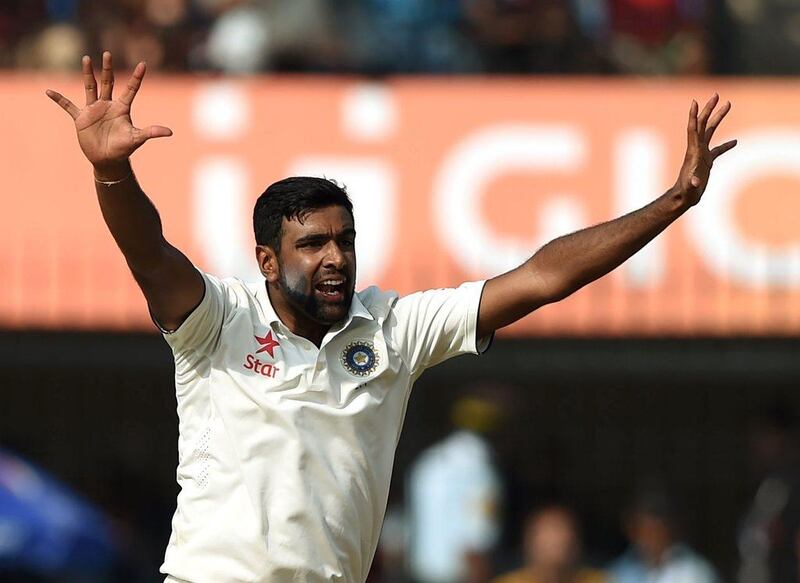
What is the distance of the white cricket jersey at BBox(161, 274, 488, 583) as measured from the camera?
457 centimetres

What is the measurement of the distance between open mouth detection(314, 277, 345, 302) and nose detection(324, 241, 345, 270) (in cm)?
4

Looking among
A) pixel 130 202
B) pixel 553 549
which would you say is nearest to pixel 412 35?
pixel 553 549

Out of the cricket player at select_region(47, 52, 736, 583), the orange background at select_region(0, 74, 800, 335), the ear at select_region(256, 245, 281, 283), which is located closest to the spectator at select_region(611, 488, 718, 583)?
the orange background at select_region(0, 74, 800, 335)

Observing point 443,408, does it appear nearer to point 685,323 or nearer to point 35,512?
point 685,323

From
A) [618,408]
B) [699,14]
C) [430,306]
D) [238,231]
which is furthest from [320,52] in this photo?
[430,306]

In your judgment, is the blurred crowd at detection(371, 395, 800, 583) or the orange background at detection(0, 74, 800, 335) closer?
the blurred crowd at detection(371, 395, 800, 583)

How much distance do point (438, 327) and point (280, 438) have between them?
2.04 feet

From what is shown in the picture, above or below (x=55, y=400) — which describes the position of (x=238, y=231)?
above

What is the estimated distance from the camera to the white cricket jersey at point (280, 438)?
15.0 feet

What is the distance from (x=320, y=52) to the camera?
1159 centimetres

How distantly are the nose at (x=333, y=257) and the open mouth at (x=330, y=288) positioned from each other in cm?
4

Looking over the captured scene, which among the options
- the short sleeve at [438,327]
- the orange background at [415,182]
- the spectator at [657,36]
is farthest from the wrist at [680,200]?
the spectator at [657,36]

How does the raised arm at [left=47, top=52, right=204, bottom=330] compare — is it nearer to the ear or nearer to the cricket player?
the cricket player

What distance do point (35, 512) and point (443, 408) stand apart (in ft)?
12.0
